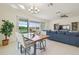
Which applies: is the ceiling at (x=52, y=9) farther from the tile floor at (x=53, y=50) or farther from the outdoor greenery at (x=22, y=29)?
the tile floor at (x=53, y=50)

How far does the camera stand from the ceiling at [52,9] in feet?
6.85

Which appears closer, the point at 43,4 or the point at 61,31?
the point at 43,4

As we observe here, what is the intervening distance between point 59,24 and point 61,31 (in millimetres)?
176

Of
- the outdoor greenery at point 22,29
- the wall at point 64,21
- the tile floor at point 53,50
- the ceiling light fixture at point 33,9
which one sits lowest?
the tile floor at point 53,50

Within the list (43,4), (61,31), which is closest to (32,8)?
(43,4)

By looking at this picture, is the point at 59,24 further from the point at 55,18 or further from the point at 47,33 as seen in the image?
the point at 47,33

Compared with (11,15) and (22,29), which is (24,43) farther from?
(11,15)

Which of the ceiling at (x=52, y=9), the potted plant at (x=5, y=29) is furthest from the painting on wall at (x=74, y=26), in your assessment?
the potted plant at (x=5, y=29)

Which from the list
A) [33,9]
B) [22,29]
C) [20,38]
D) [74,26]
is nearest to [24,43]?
[20,38]

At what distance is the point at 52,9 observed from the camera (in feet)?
7.06
